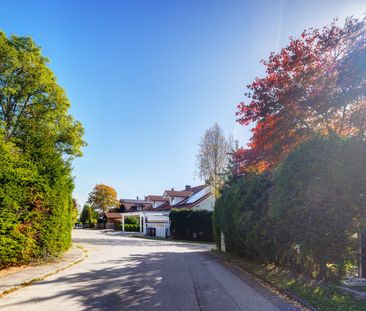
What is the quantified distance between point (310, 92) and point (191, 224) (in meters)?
25.8

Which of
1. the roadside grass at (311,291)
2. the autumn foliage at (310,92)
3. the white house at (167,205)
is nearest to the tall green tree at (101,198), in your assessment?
the white house at (167,205)

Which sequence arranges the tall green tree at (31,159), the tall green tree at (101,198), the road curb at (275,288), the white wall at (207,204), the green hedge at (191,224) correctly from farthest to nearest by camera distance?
1. the tall green tree at (101,198)
2. the white wall at (207,204)
3. the green hedge at (191,224)
4. the tall green tree at (31,159)
5. the road curb at (275,288)

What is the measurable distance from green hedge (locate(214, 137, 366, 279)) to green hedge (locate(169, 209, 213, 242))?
24235 millimetres

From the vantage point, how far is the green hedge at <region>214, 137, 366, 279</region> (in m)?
7.57

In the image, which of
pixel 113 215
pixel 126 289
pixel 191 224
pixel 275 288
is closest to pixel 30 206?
pixel 126 289

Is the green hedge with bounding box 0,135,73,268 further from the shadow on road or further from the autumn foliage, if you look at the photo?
the autumn foliage

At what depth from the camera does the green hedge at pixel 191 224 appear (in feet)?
116

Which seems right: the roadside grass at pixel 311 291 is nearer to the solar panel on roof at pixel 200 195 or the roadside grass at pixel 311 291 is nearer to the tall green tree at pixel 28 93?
the tall green tree at pixel 28 93

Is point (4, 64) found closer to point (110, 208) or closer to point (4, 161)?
point (4, 161)

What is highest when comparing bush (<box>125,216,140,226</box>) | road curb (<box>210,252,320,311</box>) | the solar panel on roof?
the solar panel on roof

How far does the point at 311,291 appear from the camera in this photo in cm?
759

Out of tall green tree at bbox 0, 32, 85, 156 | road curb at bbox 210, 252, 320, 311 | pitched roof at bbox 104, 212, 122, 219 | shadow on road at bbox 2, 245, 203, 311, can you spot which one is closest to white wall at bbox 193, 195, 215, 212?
tall green tree at bbox 0, 32, 85, 156

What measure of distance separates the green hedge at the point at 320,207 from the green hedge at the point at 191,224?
2424 centimetres

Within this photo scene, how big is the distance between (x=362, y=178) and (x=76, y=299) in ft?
22.2
